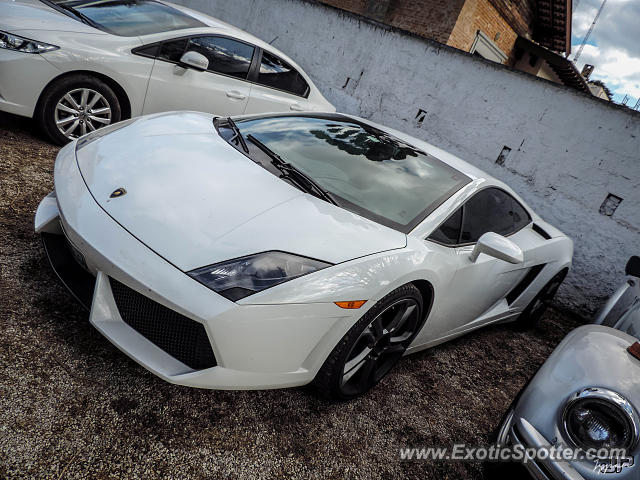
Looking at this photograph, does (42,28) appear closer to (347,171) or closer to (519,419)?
(347,171)

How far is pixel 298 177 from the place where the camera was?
2363 millimetres

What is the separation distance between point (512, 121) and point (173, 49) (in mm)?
4006

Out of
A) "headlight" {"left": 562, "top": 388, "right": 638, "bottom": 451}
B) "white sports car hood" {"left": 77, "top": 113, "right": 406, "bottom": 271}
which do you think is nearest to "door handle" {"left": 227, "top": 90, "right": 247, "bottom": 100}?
"white sports car hood" {"left": 77, "top": 113, "right": 406, "bottom": 271}

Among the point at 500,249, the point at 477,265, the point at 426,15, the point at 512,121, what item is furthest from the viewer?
the point at 426,15

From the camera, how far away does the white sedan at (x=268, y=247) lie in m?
1.70

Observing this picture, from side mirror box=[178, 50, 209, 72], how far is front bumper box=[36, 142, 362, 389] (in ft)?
8.15

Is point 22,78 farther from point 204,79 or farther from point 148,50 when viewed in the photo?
point 204,79

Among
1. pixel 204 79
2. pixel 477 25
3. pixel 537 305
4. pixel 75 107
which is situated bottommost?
pixel 537 305

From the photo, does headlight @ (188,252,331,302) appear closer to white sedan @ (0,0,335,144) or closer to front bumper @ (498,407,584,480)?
front bumper @ (498,407,584,480)

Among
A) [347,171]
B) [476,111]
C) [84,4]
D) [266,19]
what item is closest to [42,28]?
[84,4]

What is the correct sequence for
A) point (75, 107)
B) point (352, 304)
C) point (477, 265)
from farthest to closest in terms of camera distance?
point (75, 107) < point (477, 265) < point (352, 304)

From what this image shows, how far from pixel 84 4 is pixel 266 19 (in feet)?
15.7

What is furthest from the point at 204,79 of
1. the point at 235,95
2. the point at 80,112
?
the point at 80,112

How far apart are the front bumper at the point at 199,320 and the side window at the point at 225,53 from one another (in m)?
2.89
